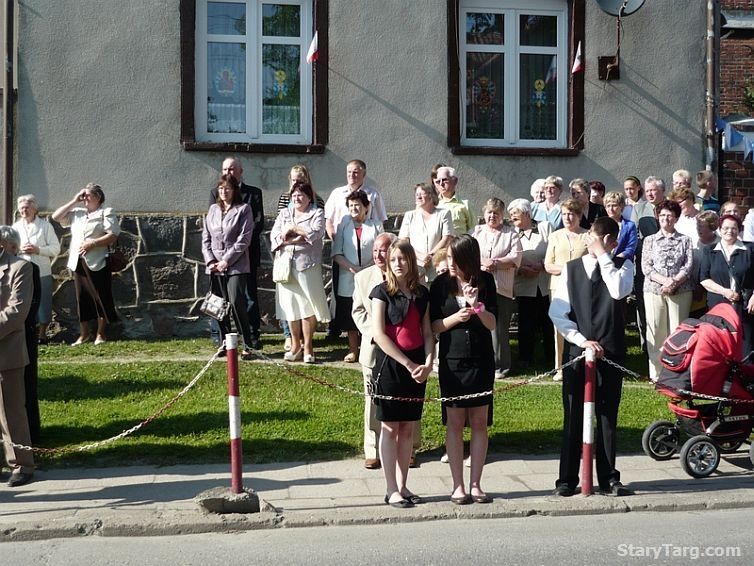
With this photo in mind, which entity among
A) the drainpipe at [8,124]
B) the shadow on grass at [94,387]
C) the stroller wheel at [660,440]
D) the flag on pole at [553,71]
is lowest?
the stroller wheel at [660,440]

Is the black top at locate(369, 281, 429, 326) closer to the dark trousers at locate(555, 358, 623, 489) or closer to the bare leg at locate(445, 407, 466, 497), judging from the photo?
the bare leg at locate(445, 407, 466, 497)

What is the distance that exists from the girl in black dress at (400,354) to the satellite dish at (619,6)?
26.8 feet

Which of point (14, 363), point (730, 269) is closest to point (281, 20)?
point (730, 269)

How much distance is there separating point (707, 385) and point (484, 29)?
7.63m

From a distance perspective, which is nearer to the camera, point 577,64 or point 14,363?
point 14,363

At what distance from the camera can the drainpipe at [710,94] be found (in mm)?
14853

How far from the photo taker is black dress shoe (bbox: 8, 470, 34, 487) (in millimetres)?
7906

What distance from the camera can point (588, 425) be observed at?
297 inches

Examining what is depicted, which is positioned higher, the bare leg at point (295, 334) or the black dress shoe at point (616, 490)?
the bare leg at point (295, 334)

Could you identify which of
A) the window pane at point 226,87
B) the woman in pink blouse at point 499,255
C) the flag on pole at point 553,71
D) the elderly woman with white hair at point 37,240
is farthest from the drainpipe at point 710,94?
the elderly woman with white hair at point 37,240

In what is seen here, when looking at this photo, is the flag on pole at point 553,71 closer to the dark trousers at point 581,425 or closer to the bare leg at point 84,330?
the bare leg at point 84,330

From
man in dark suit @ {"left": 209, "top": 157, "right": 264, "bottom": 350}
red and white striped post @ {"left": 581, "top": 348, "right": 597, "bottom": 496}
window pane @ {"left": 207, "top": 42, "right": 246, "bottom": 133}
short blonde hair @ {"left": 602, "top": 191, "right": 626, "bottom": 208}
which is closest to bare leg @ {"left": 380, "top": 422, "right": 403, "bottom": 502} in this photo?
red and white striped post @ {"left": 581, "top": 348, "right": 597, "bottom": 496}

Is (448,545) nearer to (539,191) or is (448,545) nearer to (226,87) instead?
(539,191)

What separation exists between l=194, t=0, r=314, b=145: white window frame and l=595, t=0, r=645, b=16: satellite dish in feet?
13.2
